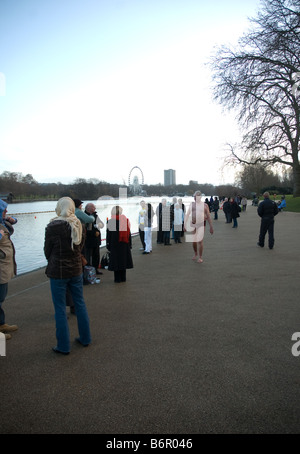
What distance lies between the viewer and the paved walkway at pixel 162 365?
2.69 m

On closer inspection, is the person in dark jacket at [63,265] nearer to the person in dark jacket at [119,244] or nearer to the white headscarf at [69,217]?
the white headscarf at [69,217]

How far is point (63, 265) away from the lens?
3926 millimetres

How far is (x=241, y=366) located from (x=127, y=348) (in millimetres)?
1417

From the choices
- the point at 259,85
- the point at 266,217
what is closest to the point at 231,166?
the point at 259,85

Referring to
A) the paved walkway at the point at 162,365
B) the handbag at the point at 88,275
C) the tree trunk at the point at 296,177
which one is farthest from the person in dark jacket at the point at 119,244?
the tree trunk at the point at 296,177

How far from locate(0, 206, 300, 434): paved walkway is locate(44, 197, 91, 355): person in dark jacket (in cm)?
32

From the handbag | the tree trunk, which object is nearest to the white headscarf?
the handbag

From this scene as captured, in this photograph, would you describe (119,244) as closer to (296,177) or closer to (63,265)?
(63,265)

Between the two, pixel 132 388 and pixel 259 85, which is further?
pixel 259 85

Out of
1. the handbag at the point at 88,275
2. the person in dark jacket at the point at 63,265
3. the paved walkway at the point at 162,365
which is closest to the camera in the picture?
the paved walkway at the point at 162,365

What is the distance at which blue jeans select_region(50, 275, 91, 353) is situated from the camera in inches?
154

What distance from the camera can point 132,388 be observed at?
3.13 meters
